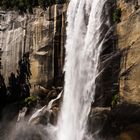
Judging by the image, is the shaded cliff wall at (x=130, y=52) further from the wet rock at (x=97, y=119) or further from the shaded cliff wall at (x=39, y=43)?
the shaded cliff wall at (x=39, y=43)

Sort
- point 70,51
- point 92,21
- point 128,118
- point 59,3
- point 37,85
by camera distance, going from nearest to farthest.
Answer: point 128,118 < point 92,21 < point 70,51 < point 37,85 < point 59,3

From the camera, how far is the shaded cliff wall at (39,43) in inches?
1529

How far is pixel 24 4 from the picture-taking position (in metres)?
45.0

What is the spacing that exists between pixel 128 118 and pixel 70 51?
11.2 m

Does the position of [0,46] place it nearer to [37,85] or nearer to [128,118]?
[37,85]

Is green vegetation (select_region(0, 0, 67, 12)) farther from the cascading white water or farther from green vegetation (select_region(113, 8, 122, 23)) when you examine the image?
green vegetation (select_region(113, 8, 122, 23))

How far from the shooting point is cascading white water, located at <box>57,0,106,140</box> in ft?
103

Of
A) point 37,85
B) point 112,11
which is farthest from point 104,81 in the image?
point 37,85

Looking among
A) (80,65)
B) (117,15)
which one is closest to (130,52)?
(117,15)

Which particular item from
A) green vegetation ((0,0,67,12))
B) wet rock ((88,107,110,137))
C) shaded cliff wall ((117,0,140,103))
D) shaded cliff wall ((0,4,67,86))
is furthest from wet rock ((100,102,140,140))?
green vegetation ((0,0,67,12))

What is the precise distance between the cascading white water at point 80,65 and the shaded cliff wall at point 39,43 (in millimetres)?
1520

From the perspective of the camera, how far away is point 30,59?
40969mm

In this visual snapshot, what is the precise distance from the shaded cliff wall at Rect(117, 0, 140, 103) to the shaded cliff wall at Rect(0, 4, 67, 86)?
393 inches

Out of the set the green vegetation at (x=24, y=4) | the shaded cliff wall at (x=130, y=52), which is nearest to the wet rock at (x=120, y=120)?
the shaded cliff wall at (x=130, y=52)
